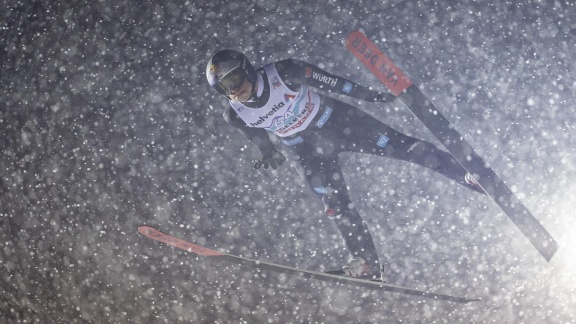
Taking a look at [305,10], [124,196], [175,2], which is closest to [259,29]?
[305,10]

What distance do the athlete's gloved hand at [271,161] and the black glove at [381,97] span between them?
258 millimetres

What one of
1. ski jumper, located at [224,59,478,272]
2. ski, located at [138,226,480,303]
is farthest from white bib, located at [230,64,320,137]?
ski, located at [138,226,480,303]

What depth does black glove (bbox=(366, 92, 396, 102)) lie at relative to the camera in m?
1.29

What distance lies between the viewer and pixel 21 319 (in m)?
1.64

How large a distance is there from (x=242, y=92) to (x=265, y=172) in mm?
249

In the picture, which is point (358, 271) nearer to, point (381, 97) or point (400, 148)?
point (400, 148)

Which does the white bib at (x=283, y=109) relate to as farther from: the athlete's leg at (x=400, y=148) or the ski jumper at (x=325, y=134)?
the athlete's leg at (x=400, y=148)

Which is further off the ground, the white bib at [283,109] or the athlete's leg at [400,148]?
the white bib at [283,109]

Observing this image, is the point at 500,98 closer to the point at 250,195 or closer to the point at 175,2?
the point at 250,195

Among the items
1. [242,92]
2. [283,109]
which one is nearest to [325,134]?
[283,109]

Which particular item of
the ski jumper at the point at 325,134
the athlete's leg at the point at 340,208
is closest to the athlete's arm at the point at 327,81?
the ski jumper at the point at 325,134

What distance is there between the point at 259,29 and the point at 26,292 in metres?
1.03

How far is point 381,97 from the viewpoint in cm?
130

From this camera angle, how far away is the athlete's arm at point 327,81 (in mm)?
1290
